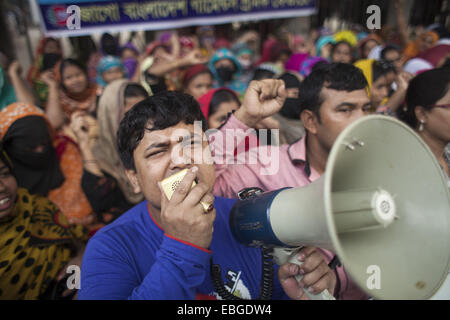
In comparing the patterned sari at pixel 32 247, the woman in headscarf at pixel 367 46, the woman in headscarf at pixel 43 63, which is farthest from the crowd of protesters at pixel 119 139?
the woman in headscarf at pixel 367 46

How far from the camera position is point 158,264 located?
2.66 feet

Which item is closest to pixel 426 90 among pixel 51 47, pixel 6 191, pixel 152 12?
pixel 6 191

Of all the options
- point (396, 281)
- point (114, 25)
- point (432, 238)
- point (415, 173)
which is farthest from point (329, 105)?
point (114, 25)

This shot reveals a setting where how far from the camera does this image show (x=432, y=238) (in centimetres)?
82

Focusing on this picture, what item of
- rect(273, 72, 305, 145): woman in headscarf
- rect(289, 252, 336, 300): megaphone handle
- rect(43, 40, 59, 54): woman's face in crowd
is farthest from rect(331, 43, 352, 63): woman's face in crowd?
rect(43, 40, 59, 54): woman's face in crowd

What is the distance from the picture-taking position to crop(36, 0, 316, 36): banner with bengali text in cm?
268

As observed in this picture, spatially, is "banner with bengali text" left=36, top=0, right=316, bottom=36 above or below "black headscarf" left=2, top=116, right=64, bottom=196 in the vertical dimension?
above

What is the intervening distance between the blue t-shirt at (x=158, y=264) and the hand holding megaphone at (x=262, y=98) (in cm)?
45

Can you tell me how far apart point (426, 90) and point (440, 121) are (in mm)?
250

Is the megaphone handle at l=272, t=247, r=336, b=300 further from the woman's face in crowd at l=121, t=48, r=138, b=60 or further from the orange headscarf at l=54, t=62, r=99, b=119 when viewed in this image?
the woman's face in crowd at l=121, t=48, r=138, b=60

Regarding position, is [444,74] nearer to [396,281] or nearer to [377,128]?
[377,128]

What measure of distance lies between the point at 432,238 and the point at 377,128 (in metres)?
0.40

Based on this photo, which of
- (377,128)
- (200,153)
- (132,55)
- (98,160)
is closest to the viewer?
(377,128)

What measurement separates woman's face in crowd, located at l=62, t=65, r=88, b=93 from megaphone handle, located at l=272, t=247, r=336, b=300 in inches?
137
